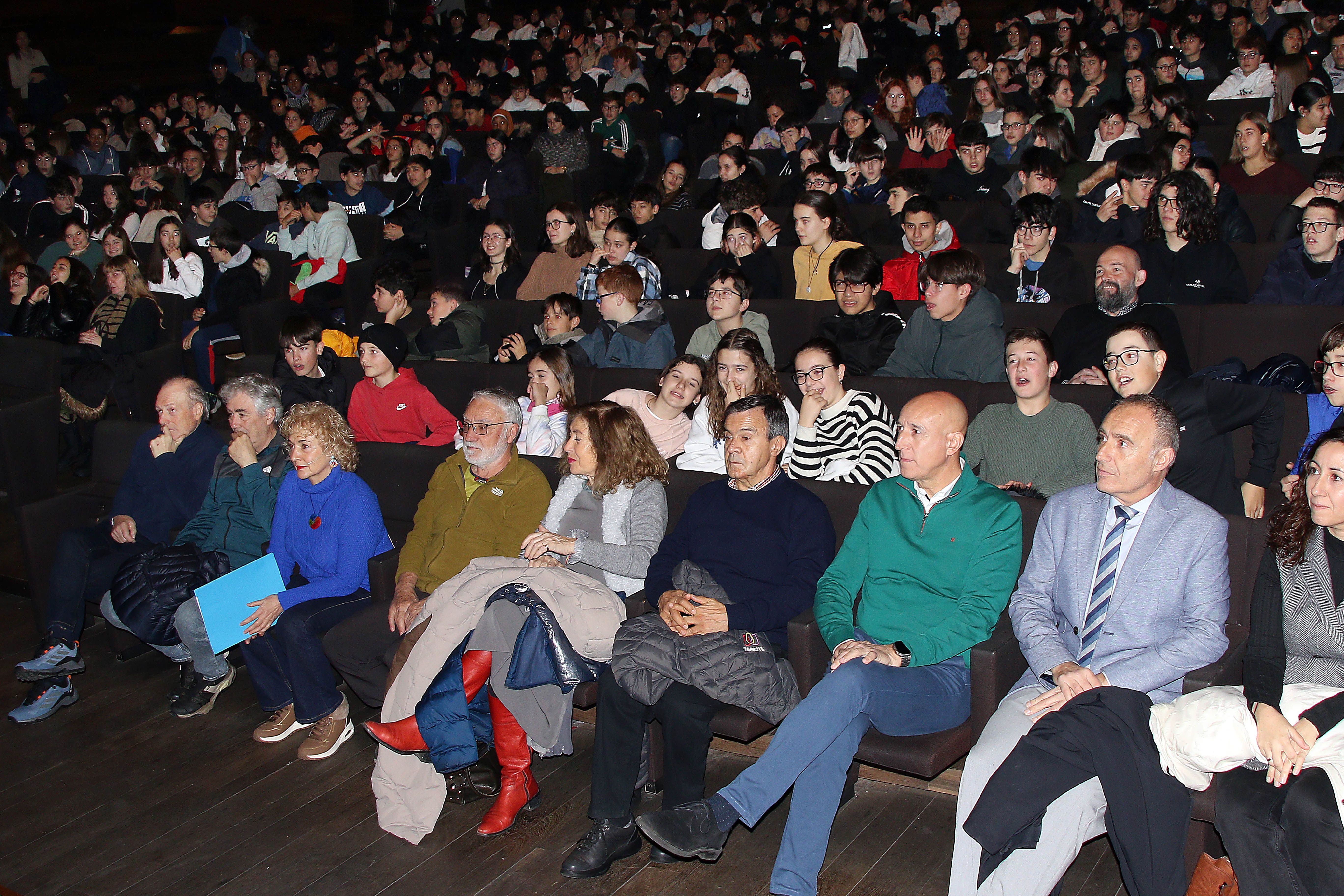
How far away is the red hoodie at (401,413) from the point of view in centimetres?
394

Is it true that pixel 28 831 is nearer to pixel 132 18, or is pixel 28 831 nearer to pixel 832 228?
pixel 832 228

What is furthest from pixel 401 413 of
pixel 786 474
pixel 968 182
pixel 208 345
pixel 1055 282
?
pixel 968 182

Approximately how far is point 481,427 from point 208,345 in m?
3.25

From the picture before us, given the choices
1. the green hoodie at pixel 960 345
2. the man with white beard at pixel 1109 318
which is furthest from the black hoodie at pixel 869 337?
the man with white beard at pixel 1109 318

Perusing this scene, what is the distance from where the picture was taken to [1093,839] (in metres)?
2.47

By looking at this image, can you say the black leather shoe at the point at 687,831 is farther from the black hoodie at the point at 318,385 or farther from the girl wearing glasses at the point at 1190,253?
the girl wearing glasses at the point at 1190,253

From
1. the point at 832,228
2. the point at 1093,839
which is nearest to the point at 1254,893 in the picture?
the point at 1093,839

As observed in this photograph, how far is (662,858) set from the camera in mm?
2568

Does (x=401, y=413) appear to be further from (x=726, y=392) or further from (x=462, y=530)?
(x=726, y=392)

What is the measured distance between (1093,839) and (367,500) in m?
2.14

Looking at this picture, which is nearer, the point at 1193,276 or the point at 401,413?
the point at 401,413

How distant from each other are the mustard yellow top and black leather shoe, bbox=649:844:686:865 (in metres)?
2.71

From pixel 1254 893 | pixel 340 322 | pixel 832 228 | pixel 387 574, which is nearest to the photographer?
pixel 1254 893

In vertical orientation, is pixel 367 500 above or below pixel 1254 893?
above
